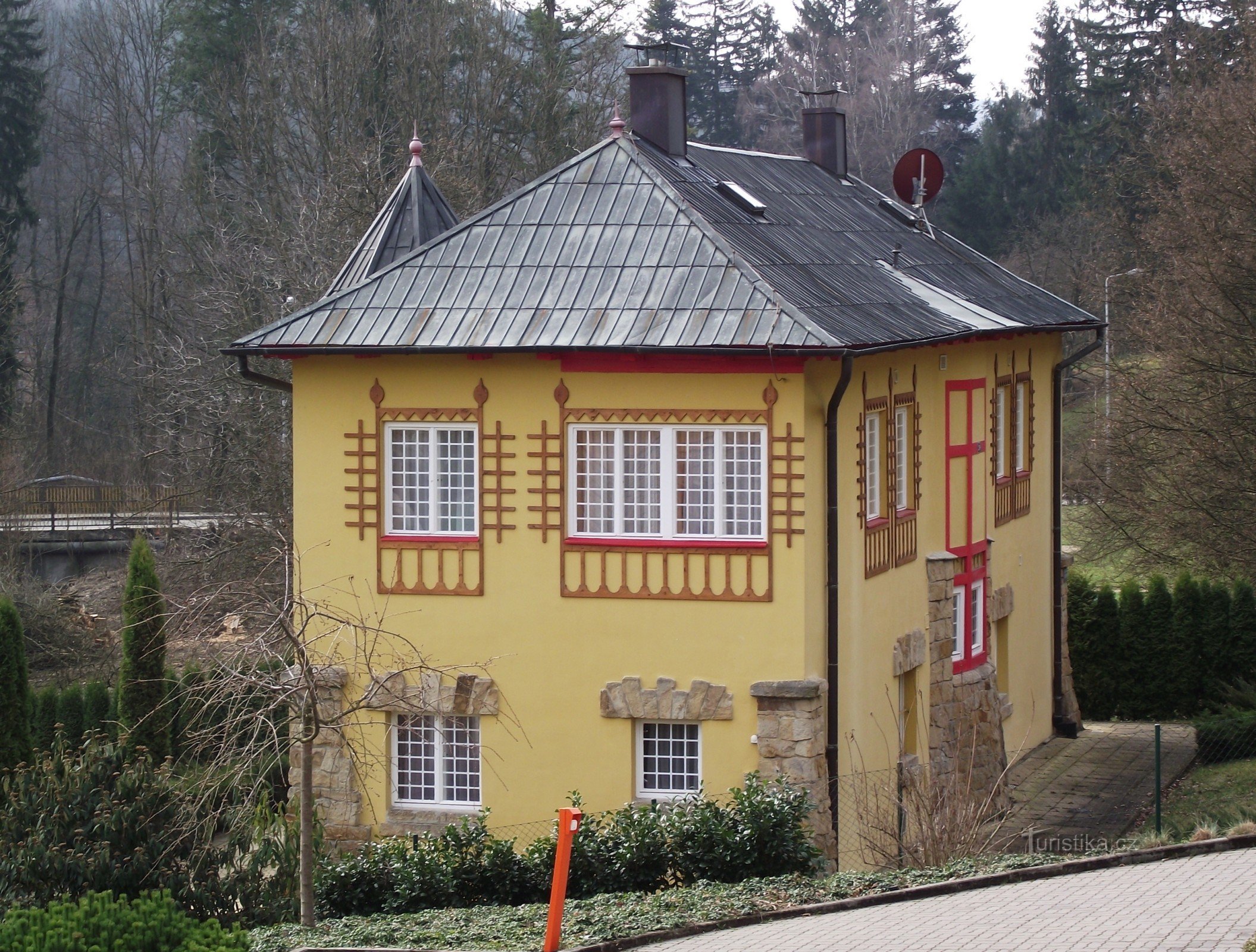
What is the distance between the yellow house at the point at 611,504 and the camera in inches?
643

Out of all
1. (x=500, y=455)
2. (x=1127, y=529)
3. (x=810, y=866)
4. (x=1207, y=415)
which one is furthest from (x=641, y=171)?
(x=1127, y=529)

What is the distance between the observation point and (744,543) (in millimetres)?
16391

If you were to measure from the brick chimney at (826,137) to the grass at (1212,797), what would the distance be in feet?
31.7

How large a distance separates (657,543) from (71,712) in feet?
40.2

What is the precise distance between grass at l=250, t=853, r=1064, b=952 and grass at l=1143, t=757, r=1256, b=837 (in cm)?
500

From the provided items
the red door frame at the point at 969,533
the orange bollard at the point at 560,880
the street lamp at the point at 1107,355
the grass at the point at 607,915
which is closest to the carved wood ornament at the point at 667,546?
the grass at the point at 607,915

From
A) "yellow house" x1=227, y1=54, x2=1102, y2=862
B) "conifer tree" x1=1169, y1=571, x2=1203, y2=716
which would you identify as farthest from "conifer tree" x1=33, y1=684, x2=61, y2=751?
"conifer tree" x1=1169, y1=571, x2=1203, y2=716

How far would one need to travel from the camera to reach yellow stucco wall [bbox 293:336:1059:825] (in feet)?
53.7

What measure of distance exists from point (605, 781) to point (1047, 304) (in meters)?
10.8

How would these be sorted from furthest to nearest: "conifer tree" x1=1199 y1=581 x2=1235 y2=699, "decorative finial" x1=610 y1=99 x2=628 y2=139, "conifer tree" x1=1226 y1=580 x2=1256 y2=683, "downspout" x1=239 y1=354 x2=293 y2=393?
"conifer tree" x1=1199 y1=581 x2=1235 y2=699 < "conifer tree" x1=1226 y1=580 x2=1256 y2=683 < "decorative finial" x1=610 y1=99 x2=628 y2=139 < "downspout" x1=239 y1=354 x2=293 y2=393

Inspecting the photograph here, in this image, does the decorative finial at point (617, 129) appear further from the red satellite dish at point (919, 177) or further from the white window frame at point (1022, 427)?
the white window frame at point (1022, 427)

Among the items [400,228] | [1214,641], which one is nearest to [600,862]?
[400,228]

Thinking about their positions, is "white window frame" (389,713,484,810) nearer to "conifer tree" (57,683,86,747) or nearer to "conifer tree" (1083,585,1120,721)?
"conifer tree" (57,683,86,747)

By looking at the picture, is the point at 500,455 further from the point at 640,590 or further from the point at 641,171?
the point at 641,171
